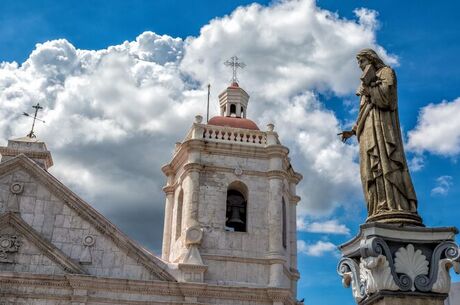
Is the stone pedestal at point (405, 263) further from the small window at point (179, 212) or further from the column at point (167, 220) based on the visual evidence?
the column at point (167, 220)

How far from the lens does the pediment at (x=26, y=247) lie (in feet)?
60.0

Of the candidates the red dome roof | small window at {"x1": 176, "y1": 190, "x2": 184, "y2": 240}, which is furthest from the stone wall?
the red dome roof

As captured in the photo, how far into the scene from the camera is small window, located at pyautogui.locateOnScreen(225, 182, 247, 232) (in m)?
20.9

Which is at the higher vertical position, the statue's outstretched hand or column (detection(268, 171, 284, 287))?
column (detection(268, 171, 284, 287))

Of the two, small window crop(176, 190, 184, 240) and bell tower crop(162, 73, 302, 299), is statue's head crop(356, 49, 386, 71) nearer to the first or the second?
bell tower crop(162, 73, 302, 299)

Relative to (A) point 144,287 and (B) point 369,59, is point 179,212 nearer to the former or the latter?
(A) point 144,287

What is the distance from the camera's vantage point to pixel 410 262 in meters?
6.15

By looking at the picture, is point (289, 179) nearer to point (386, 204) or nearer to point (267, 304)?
point (267, 304)

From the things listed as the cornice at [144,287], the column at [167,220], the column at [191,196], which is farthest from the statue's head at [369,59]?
the column at [167,220]

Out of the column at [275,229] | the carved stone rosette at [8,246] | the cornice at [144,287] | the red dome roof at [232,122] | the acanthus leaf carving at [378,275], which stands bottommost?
the acanthus leaf carving at [378,275]

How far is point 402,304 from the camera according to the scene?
5949 millimetres

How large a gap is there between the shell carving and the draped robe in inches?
18.3

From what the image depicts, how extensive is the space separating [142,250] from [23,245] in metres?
3.74

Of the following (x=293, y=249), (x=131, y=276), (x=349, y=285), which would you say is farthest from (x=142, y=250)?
(x=349, y=285)
